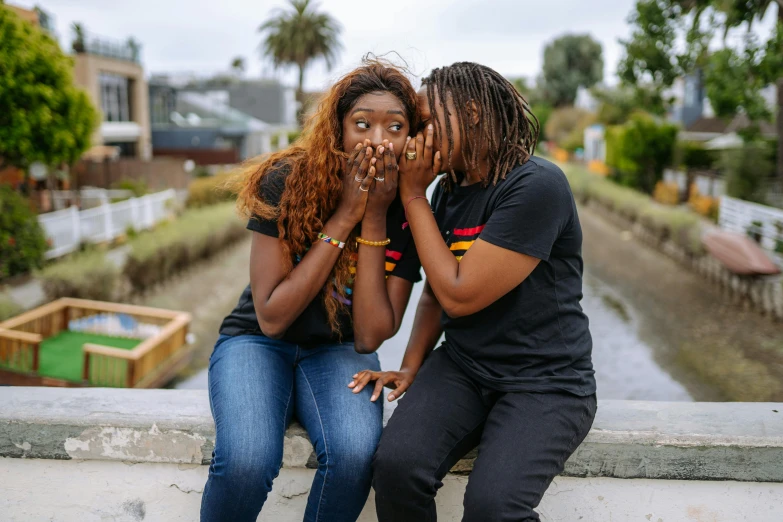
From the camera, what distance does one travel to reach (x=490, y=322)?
6.89ft

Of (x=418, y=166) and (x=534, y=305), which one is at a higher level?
(x=418, y=166)

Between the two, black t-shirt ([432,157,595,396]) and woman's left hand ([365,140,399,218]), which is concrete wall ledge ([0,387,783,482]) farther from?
woman's left hand ([365,140,399,218])

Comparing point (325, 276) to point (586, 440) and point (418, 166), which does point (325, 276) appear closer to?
point (418, 166)

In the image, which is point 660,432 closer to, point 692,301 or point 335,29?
point 692,301

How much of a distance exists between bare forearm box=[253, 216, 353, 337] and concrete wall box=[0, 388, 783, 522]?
34cm

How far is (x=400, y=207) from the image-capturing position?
243cm

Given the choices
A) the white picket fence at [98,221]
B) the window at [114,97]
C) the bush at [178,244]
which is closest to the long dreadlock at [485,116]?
the bush at [178,244]

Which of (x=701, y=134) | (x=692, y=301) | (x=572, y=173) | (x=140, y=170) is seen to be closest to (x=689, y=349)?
(x=692, y=301)

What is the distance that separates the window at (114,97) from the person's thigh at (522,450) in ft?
100

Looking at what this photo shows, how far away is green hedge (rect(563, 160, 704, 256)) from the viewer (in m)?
14.9

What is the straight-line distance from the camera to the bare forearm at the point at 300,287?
2.23 m

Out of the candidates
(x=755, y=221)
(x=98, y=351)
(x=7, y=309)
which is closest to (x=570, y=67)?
(x=755, y=221)

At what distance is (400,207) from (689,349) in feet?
29.9

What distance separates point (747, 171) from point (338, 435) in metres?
18.3
